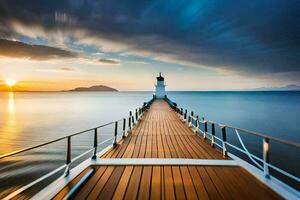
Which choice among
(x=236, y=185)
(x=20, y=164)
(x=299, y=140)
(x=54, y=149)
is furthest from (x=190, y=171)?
(x=299, y=140)

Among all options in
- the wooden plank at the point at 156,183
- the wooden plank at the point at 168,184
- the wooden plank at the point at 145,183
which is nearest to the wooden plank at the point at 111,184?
the wooden plank at the point at 145,183

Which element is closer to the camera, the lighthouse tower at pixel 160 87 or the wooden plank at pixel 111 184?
the wooden plank at pixel 111 184

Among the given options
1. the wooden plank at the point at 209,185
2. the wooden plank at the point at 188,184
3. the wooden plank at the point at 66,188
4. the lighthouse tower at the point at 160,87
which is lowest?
the wooden plank at the point at 209,185

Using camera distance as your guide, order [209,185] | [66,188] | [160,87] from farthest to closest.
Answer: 1. [160,87]
2. [209,185]
3. [66,188]

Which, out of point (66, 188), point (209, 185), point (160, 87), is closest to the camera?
point (66, 188)

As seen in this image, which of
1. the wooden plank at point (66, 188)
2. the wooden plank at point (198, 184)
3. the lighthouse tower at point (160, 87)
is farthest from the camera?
the lighthouse tower at point (160, 87)

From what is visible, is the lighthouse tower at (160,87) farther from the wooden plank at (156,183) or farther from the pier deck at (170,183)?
the wooden plank at (156,183)

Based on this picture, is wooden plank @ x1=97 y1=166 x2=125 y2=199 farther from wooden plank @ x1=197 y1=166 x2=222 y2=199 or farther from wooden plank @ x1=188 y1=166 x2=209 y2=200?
wooden plank @ x1=197 y1=166 x2=222 y2=199

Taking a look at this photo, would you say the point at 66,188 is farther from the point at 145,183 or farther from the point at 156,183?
the point at 156,183

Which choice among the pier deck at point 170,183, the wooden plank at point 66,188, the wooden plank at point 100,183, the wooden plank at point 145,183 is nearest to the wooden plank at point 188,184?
the pier deck at point 170,183

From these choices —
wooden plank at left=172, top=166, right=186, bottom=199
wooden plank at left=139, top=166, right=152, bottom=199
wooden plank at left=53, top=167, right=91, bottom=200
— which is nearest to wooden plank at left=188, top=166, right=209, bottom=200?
wooden plank at left=172, top=166, right=186, bottom=199

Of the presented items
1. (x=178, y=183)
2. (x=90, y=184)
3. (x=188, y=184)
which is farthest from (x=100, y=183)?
(x=188, y=184)

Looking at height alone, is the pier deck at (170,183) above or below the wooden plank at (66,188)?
below

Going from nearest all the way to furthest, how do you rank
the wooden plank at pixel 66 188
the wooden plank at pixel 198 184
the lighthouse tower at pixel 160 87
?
the wooden plank at pixel 66 188 < the wooden plank at pixel 198 184 < the lighthouse tower at pixel 160 87
